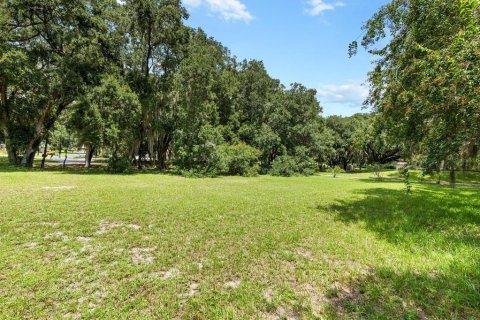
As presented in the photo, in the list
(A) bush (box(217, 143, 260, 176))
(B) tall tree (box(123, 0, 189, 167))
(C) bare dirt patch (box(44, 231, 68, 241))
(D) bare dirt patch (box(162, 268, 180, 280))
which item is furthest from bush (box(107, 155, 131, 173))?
(D) bare dirt patch (box(162, 268, 180, 280))

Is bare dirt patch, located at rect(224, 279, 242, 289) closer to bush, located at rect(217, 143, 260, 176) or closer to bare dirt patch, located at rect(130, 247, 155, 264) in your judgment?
bare dirt patch, located at rect(130, 247, 155, 264)

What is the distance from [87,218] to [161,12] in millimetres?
17880

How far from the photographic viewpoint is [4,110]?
57.8ft

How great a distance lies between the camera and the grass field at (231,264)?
2900 mm

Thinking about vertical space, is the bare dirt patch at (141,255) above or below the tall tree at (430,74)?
below

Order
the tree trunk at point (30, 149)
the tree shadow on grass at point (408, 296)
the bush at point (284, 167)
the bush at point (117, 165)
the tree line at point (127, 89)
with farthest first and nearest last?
1. the bush at point (284, 167)
2. the bush at point (117, 165)
3. the tree trunk at point (30, 149)
4. the tree line at point (127, 89)
5. the tree shadow on grass at point (408, 296)

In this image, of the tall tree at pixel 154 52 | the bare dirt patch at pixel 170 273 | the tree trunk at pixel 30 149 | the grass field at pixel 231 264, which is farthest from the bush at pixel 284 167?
the bare dirt patch at pixel 170 273

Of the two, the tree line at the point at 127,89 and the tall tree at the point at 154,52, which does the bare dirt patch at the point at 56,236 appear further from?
the tall tree at the point at 154,52

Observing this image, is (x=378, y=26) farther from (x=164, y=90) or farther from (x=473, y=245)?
(x=164, y=90)

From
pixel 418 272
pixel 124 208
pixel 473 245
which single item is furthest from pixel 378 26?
pixel 124 208

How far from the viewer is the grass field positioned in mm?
2900

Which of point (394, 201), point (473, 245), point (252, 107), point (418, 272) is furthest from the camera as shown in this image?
Answer: point (252, 107)

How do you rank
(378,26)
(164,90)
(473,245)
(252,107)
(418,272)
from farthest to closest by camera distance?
(252,107) → (164,90) → (378,26) → (473,245) → (418,272)

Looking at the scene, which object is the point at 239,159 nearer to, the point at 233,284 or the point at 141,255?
the point at 141,255
